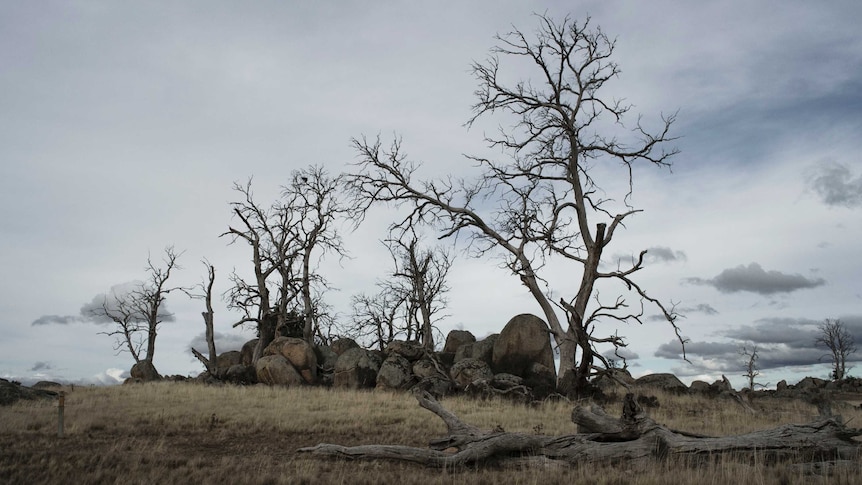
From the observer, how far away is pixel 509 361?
1050 inches

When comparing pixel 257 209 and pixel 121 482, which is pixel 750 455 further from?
pixel 257 209

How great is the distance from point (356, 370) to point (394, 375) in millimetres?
1845

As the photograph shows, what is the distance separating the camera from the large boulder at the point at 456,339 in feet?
105

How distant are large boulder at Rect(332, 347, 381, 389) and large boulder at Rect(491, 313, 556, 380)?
532cm

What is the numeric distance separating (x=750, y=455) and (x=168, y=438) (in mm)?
12054

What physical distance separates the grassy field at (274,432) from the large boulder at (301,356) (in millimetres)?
4187

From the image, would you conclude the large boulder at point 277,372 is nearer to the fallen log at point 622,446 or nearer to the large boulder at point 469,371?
the large boulder at point 469,371

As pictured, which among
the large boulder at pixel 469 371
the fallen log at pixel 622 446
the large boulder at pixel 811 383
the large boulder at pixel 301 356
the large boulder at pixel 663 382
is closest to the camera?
the fallen log at pixel 622 446

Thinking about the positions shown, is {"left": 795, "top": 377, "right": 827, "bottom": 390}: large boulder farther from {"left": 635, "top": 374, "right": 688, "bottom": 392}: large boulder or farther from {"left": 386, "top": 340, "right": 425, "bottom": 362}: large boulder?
{"left": 386, "top": 340, "right": 425, "bottom": 362}: large boulder

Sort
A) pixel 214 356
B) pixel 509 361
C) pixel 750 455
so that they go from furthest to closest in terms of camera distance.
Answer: pixel 214 356 → pixel 509 361 → pixel 750 455

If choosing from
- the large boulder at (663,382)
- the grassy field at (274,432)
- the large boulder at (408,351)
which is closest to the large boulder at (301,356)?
the large boulder at (408,351)

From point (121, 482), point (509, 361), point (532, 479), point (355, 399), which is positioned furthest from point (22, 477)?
point (509, 361)

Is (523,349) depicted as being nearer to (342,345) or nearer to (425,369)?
(425,369)

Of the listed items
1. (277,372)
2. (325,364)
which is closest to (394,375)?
(325,364)
